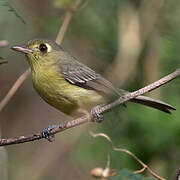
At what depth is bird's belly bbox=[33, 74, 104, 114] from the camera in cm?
455

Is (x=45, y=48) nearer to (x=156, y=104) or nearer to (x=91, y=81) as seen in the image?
(x=91, y=81)

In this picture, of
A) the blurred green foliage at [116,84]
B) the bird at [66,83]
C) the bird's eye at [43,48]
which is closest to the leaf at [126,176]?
the blurred green foliage at [116,84]

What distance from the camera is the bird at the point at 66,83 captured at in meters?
4.55

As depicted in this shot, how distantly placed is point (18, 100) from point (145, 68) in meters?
2.59

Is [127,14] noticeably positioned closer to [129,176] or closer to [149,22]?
[149,22]

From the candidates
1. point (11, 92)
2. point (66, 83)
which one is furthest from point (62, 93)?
point (11, 92)

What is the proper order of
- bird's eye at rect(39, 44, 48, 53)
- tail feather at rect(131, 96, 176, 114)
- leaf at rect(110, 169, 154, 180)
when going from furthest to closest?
bird's eye at rect(39, 44, 48, 53) < tail feather at rect(131, 96, 176, 114) < leaf at rect(110, 169, 154, 180)

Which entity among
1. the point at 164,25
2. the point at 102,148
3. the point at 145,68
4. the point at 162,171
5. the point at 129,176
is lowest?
the point at 129,176

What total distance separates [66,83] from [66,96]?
0.89 ft

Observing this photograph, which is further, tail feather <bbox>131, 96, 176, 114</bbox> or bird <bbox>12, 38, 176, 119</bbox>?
bird <bbox>12, 38, 176, 119</bbox>

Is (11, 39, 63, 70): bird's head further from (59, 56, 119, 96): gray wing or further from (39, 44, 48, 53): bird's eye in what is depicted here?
(59, 56, 119, 96): gray wing

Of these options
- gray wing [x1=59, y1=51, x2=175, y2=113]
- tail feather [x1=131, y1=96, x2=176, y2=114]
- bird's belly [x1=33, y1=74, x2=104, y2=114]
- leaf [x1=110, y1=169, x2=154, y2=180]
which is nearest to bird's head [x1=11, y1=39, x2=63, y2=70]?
gray wing [x1=59, y1=51, x2=175, y2=113]

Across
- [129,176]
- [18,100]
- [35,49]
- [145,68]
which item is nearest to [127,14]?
[145,68]

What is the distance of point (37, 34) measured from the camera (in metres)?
6.81
